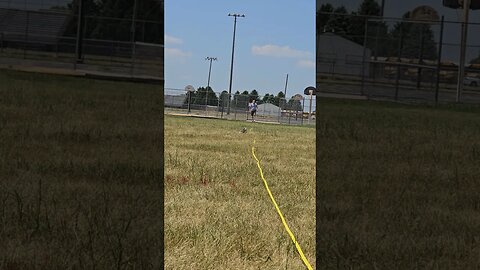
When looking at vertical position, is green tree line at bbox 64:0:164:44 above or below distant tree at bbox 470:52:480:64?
below

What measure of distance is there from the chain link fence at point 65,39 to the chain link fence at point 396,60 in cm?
95

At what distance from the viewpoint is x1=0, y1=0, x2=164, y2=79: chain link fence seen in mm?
2795

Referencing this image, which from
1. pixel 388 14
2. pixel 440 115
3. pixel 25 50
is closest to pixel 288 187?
pixel 388 14

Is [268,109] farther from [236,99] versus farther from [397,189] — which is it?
[397,189]

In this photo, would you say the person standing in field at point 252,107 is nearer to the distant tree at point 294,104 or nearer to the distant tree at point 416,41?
the distant tree at point 294,104

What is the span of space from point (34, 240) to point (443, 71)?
4673mm

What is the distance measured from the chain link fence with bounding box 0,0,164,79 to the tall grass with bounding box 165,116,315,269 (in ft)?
1.76

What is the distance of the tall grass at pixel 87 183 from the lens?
1.36 meters

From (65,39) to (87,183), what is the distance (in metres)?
2.42

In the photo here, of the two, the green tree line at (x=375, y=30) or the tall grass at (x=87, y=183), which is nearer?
the tall grass at (x=87, y=183)

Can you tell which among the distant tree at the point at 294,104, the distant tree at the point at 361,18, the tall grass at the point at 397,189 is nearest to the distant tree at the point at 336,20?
the tall grass at the point at 397,189

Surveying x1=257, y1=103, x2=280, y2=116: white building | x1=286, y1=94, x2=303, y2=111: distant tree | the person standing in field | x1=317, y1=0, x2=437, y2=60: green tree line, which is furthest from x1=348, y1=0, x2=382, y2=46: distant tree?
x1=257, y1=103, x2=280, y2=116: white building

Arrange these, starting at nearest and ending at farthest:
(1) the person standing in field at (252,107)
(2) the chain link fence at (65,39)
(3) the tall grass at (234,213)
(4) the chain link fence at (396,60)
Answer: (3) the tall grass at (234,213) → (4) the chain link fence at (396,60) → (2) the chain link fence at (65,39) → (1) the person standing in field at (252,107)

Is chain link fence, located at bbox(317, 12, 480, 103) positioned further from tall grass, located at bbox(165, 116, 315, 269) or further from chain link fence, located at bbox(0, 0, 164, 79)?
chain link fence, located at bbox(0, 0, 164, 79)
